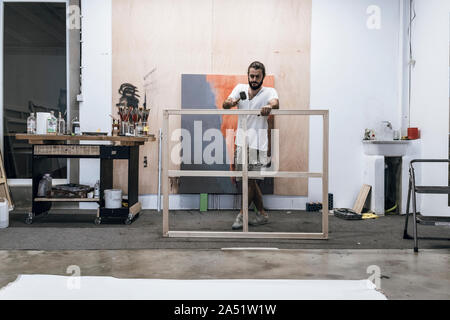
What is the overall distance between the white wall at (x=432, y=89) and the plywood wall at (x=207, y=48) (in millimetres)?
1258

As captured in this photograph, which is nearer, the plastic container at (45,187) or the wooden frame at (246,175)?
the wooden frame at (246,175)

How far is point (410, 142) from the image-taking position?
4312 millimetres

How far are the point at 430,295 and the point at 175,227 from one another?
2205 mm

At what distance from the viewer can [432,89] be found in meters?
4.13

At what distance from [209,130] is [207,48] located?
0.99 meters

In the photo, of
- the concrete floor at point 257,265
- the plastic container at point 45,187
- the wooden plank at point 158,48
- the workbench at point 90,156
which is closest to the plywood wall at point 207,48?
the wooden plank at point 158,48

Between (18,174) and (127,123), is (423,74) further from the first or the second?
(18,174)

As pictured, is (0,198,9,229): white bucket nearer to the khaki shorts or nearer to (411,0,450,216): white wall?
the khaki shorts

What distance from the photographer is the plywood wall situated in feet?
14.7

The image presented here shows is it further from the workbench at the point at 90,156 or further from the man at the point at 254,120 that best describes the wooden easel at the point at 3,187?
the man at the point at 254,120

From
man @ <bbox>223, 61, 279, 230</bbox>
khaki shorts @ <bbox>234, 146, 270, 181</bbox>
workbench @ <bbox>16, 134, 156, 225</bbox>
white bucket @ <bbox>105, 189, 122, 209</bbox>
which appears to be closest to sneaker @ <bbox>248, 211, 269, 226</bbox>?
man @ <bbox>223, 61, 279, 230</bbox>

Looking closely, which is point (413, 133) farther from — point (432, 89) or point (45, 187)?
point (45, 187)

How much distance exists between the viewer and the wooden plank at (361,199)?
4340 millimetres

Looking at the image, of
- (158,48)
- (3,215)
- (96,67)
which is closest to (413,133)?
(158,48)
